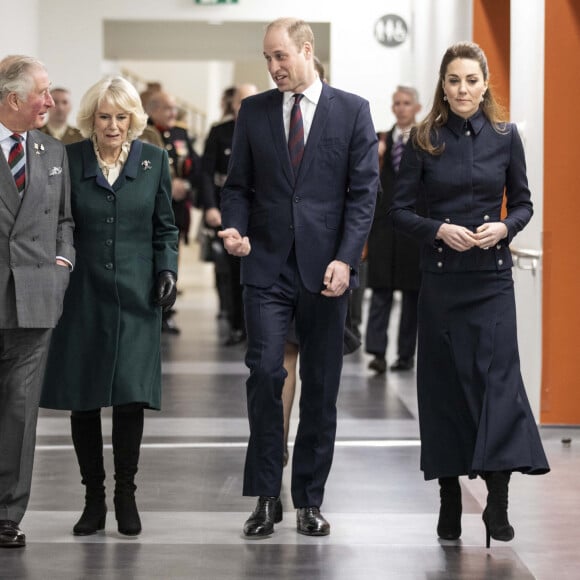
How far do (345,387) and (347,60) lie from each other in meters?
7.56

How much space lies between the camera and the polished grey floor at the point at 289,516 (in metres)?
4.88

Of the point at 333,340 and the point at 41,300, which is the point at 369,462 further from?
the point at 41,300

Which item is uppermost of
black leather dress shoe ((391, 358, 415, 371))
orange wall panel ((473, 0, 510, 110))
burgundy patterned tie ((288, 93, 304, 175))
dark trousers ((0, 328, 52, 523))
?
orange wall panel ((473, 0, 510, 110))

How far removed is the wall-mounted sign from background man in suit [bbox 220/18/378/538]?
11297mm

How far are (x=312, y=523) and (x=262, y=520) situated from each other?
19 cm

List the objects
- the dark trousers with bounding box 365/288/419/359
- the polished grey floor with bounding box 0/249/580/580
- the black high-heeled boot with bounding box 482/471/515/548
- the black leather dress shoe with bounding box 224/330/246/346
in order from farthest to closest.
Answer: the black leather dress shoe with bounding box 224/330/246/346, the dark trousers with bounding box 365/288/419/359, the black high-heeled boot with bounding box 482/471/515/548, the polished grey floor with bounding box 0/249/580/580

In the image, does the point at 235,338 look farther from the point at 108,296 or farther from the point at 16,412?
the point at 16,412

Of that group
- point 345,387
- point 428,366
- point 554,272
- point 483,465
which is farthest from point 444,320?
point 345,387

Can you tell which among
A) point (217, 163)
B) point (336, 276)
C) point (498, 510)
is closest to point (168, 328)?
point (217, 163)

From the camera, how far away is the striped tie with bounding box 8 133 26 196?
16.8 ft

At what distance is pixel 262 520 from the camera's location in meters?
5.29

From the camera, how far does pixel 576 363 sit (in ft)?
25.2

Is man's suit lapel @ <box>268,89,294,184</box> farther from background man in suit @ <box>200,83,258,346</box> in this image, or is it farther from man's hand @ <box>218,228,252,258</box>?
background man in suit @ <box>200,83,258,346</box>

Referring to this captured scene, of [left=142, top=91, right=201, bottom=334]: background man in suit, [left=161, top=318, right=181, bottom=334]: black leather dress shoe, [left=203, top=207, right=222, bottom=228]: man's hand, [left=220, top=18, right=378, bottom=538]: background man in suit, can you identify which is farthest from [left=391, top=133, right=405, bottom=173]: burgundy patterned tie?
[left=220, top=18, right=378, bottom=538]: background man in suit
